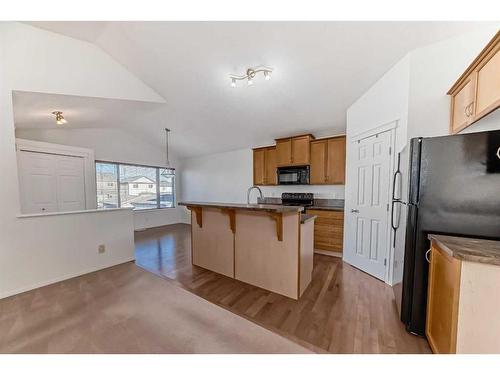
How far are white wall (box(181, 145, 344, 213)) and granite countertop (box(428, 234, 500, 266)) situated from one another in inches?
109

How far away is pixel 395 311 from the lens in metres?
1.93

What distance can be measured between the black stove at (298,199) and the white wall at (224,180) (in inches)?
6.6

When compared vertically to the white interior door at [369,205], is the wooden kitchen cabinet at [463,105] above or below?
above

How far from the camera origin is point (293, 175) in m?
4.24

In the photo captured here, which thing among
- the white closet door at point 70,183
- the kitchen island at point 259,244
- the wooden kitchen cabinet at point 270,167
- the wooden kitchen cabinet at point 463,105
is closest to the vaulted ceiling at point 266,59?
the wooden kitchen cabinet at point 463,105

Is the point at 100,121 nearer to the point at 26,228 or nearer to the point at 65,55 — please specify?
the point at 65,55

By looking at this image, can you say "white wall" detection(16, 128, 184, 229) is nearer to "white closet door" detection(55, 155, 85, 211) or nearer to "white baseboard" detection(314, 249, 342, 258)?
"white closet door" detection(55, 155, 85, 211)

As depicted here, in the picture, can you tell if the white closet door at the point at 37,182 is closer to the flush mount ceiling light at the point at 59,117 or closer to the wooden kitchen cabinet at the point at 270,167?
the flush mount ceiling light at the point at 59,117

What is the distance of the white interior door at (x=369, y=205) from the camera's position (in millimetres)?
2555

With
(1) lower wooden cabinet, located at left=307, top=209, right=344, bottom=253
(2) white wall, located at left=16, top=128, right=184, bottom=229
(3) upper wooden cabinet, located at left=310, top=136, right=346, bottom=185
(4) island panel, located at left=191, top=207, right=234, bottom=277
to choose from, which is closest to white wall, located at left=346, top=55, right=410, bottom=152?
(3) upper wooden cabinet, located at left=310, top=136, right=346, bottom=185

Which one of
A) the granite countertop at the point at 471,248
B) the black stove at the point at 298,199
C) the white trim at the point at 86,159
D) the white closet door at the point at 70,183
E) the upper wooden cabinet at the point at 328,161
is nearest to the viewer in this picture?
the granite countertop at the point at 471,248

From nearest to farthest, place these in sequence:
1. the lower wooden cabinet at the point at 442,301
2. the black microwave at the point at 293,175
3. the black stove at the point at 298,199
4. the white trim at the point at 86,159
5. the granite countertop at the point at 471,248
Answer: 1. the granite countertop at the point at 471,248
2. the lower wooden cabinet at the point at 442,301
3. the white trim at the point at 86,159
4. the black microwave at the point at 293,175
5. the black stove at the point at 298,199

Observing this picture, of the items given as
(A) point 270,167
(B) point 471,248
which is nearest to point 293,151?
(A) point 270,167
